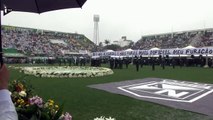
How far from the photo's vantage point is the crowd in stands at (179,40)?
55.3 m

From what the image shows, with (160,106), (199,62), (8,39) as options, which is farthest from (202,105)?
(8,39)

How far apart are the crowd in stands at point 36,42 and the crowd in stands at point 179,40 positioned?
17357mm

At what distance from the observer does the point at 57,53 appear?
213 feet

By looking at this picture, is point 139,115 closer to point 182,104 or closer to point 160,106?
point 160,106

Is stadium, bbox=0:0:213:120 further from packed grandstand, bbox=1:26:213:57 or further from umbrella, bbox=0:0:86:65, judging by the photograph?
umbrella, bbox=0:0:86:65

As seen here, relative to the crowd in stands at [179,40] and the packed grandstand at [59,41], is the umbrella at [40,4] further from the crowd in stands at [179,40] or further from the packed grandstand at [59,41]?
the packed grandstand at [59,41]

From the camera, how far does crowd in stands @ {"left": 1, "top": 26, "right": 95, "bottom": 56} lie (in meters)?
60.3

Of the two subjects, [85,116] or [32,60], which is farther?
[32,60]

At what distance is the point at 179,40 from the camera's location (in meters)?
61.9

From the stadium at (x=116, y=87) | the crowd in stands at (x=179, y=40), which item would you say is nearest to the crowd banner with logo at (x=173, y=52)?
the stadium at (x=116, y=87)

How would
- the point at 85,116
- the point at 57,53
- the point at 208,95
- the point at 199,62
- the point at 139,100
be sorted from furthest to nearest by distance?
the point at 57,53 < the point at 199,62 < the point at 208,95 < the point at 139,100 < the point at 85,116

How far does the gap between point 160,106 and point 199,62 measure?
26977 millimetres

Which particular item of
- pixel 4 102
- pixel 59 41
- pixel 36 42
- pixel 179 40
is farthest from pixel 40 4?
pixel 59 41

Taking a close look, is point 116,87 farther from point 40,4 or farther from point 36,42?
point 36,42
